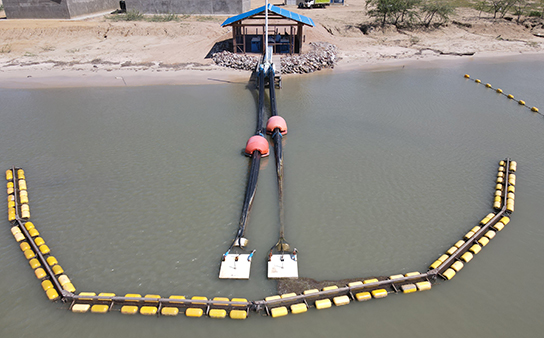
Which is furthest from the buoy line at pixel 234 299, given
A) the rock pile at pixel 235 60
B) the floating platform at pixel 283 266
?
the rock pile at pixel 235 60

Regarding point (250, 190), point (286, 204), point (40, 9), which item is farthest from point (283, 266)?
point (40, 9)

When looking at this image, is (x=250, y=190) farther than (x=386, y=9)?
No

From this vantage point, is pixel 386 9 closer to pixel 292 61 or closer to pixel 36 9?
pixel 292 61

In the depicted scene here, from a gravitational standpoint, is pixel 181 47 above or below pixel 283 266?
above

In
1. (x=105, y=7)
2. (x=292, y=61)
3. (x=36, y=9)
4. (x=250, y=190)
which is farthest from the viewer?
(x=105, y=7)

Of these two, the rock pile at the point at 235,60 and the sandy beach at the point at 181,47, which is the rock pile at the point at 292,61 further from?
the sandy beach at the point at 181,47

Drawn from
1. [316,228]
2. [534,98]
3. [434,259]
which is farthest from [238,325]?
[534,98]

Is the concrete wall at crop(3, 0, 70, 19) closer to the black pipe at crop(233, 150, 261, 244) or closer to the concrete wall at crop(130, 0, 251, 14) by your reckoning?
the concrete wall at crop(130, 0, 251, 14)
